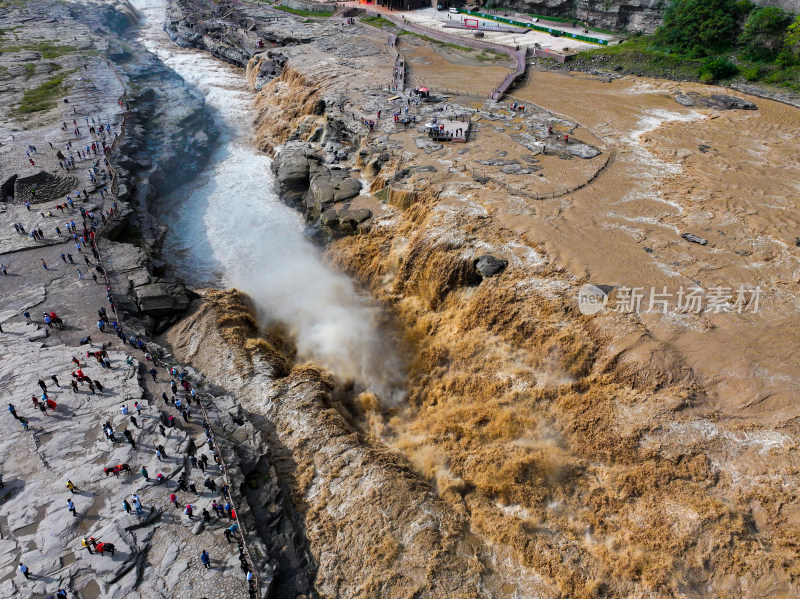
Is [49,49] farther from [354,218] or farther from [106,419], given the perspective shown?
[106,419]

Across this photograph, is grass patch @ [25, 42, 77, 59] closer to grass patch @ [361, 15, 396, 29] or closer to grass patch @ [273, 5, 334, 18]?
grass patch @ [273, 5, 334, 18]

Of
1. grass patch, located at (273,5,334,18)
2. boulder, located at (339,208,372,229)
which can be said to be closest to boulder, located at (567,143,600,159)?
boulder, located at (339,208,372,229)

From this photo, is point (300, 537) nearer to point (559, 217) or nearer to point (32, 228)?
point (559, 217)

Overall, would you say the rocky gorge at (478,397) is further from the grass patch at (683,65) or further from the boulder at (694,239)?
the grass patch at (683,65)

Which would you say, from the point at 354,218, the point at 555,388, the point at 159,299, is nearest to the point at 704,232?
the point at 555,388

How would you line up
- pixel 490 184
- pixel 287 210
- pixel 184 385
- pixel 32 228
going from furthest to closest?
pixel 287 210
pixel 490 184
pixel 32 228
pixel 184 385

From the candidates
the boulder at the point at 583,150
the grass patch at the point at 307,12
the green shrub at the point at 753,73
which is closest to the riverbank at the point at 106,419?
the boulder at the point at 583,150

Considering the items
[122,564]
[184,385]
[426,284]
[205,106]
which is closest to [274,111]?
[205,106]
